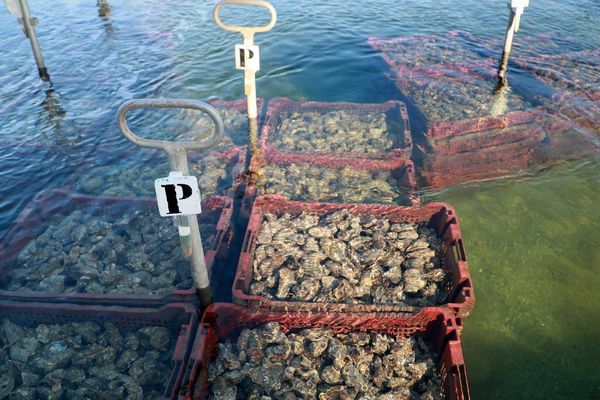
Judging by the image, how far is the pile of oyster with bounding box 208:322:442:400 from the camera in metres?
3.87

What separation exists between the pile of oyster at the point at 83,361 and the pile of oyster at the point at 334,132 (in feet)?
14.6

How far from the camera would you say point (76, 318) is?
4512mm

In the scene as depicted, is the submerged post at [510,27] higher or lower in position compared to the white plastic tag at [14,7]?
lower

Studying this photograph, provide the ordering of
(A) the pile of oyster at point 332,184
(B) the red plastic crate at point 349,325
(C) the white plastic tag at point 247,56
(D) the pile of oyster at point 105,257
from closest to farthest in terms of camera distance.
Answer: (B) the red plastic crate at point 349,325, (D) the pile of oyster at point 105,257, (A) the pile of oyster at point 332,184, (C) the white plastic tag at point 247,56

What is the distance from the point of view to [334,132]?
8141 millimetres

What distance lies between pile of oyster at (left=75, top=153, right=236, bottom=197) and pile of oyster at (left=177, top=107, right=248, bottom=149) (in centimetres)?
83

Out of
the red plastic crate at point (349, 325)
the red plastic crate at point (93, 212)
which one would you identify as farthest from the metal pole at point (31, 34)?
the red plastic crate at point (349, 325)

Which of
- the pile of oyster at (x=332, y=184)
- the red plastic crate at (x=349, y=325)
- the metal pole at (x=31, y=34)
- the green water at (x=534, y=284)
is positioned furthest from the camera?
the metal pole at (x=31, y=34)

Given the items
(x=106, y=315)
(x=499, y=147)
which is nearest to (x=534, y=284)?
(x=499, y=147)

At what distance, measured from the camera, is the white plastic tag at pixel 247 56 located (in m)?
6.68

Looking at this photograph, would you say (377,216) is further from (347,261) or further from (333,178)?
(333,178)

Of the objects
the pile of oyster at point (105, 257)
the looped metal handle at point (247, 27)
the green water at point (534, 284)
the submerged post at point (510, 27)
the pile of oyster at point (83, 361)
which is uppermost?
the looped metal handle at point (247, 27)

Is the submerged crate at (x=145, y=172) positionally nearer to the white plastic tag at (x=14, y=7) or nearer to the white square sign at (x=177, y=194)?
the white square sign at (x=177, y=194)

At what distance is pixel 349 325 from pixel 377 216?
77.6 inches
